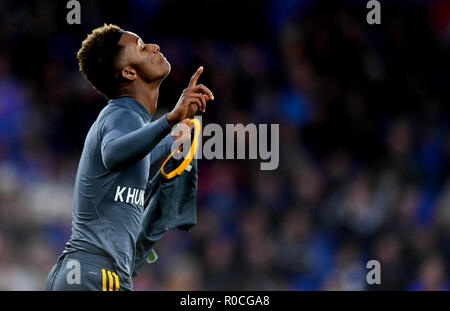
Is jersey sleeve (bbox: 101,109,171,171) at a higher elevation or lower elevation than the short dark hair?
lower

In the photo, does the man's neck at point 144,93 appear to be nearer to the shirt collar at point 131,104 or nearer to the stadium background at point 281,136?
the shirt collar at point 131,104

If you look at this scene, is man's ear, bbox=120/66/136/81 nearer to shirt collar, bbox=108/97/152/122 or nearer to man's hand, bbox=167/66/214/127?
shirt collar, bbox=108/97/152/122

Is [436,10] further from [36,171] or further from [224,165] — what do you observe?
[36,171]

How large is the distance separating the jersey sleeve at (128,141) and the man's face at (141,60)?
0.41 m

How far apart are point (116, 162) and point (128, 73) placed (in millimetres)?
594

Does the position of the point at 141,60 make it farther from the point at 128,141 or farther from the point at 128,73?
the point at 128,141

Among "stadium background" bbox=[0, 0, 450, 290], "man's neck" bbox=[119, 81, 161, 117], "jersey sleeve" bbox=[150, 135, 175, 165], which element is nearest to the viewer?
"man's neck" bbox=[119, 81, 161, 117]

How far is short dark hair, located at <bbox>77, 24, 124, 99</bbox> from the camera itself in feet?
12.1

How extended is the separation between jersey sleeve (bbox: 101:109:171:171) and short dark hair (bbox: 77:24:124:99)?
0.40 meters

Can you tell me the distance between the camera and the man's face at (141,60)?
12.1 feet

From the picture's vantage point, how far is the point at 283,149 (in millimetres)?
7750

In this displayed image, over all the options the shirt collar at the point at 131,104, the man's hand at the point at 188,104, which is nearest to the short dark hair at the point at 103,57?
the shirt collar at the point at 131,104

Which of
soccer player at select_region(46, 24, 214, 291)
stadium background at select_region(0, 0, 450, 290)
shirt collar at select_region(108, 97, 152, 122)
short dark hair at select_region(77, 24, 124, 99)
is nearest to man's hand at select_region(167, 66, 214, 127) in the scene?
soccer player at select_region(46, 24, 214, 291)

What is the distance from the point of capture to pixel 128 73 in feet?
12.0
